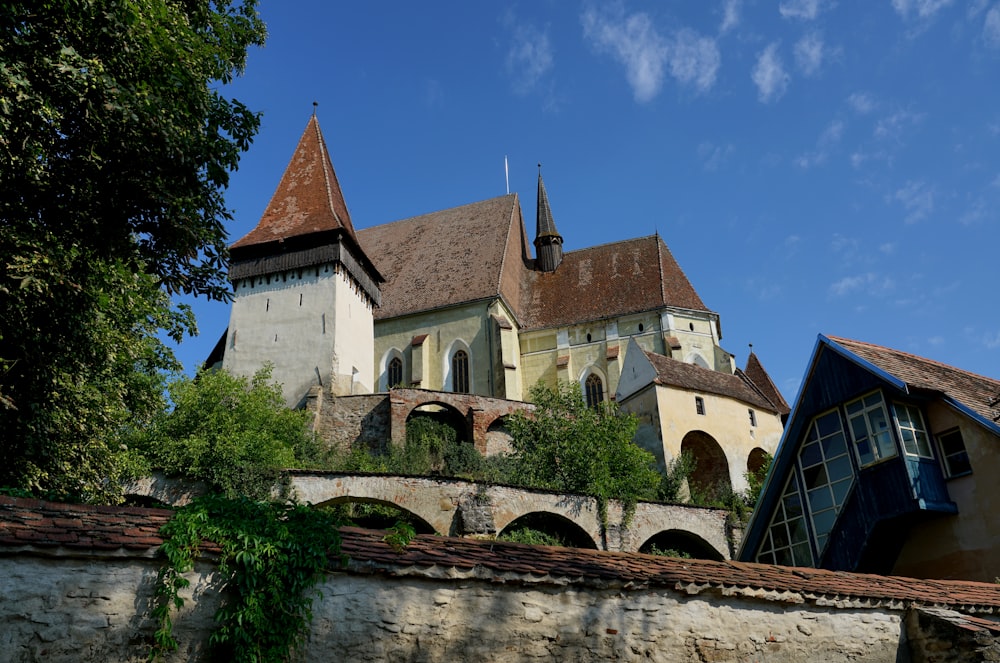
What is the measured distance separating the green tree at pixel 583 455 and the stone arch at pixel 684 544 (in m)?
1.56

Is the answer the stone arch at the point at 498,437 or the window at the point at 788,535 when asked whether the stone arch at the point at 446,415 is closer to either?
the stone arch at the point at 498,437

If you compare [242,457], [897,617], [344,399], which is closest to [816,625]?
[897,617]

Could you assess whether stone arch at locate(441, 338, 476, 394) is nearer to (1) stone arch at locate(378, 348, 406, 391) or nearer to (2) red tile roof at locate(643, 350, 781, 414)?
(1) stone arch at locate(378, 348, 406, 391)

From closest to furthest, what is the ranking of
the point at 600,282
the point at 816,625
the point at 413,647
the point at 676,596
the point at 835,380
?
the point at 413,647 → the point at 676,596 → the point at 816,625 → the point at 835,380 → the point at 600,282

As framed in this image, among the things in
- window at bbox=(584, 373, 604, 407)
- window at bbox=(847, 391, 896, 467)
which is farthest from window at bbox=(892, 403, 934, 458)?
window at bbox=(584, 373, 604, 407)

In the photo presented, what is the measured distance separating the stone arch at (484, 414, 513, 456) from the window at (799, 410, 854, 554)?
57.9 ft

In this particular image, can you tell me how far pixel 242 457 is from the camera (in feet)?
76.5

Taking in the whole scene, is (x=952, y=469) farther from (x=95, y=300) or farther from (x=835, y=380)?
(x=95, y=300)

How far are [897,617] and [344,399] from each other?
26.9 meters

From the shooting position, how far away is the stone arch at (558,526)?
22.8 metres

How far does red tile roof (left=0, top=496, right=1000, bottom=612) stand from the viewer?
570 cm

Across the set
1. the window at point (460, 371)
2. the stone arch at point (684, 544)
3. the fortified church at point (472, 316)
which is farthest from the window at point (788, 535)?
the window at point (460, 371)

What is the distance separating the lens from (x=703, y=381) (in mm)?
33812

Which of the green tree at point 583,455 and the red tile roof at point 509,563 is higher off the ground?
the green tree at point 583,455
